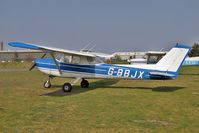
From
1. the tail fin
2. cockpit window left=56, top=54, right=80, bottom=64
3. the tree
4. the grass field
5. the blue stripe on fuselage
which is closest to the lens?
the grass field

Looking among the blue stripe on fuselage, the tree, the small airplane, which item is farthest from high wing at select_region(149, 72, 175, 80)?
the tree

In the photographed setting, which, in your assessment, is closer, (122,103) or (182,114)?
(182,114)

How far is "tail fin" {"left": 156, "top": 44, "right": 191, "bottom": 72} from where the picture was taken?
13.4 metres

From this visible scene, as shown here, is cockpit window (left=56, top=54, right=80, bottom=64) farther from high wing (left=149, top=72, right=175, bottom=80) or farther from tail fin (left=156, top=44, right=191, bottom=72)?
tail fin (left=156, top=44, right=191, bottom=72)

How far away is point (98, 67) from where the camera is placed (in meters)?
14.7

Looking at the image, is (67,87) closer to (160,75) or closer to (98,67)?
(98,67)

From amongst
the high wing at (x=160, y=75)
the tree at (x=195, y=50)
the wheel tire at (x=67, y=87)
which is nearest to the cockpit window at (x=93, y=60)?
the wheel tire at (x=67, y=87)

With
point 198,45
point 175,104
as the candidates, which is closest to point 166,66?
point 175,104

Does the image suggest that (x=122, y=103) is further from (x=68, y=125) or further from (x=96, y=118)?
(x=68, y=125)

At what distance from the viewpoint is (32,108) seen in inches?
348

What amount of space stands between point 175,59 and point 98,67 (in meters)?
3.77

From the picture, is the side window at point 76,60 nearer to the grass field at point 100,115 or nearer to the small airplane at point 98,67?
the small airplane at point 98,67

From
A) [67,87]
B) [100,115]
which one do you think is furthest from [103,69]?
[100,115]

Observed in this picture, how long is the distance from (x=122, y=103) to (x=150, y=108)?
1.21 metres
